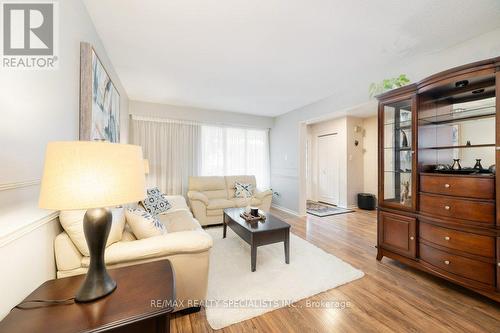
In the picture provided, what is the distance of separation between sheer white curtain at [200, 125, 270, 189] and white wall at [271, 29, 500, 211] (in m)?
0.28

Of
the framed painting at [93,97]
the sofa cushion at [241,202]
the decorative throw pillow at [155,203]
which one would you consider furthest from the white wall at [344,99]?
the framed painting at [93,97]

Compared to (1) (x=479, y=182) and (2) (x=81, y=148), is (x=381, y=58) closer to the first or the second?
(1) (x=479, y=182)

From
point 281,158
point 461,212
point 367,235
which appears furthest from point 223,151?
point 461,212

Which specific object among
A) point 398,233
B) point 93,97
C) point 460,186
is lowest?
point 398,233

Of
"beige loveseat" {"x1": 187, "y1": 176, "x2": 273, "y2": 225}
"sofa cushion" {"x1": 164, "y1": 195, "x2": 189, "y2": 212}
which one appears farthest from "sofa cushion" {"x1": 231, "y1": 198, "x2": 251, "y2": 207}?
"sofa cushion" {"x1": 164, "y1": 195, "x2": 189, "y2": 212}

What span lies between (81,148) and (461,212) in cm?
271

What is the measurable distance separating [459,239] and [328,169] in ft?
13.3

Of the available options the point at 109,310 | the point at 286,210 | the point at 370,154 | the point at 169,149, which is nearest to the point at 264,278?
the point at 109,310

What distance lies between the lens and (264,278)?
2.03 m

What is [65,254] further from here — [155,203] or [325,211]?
[325,211]

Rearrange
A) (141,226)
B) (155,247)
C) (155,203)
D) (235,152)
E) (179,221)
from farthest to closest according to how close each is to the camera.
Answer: (235,152)
(155,203)
(179,221)
(141,226)
(155,247)

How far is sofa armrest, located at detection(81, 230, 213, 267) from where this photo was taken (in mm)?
1268

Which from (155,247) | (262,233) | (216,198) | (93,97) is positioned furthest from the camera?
(216,198)

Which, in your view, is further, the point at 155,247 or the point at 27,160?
the point at 155,247
